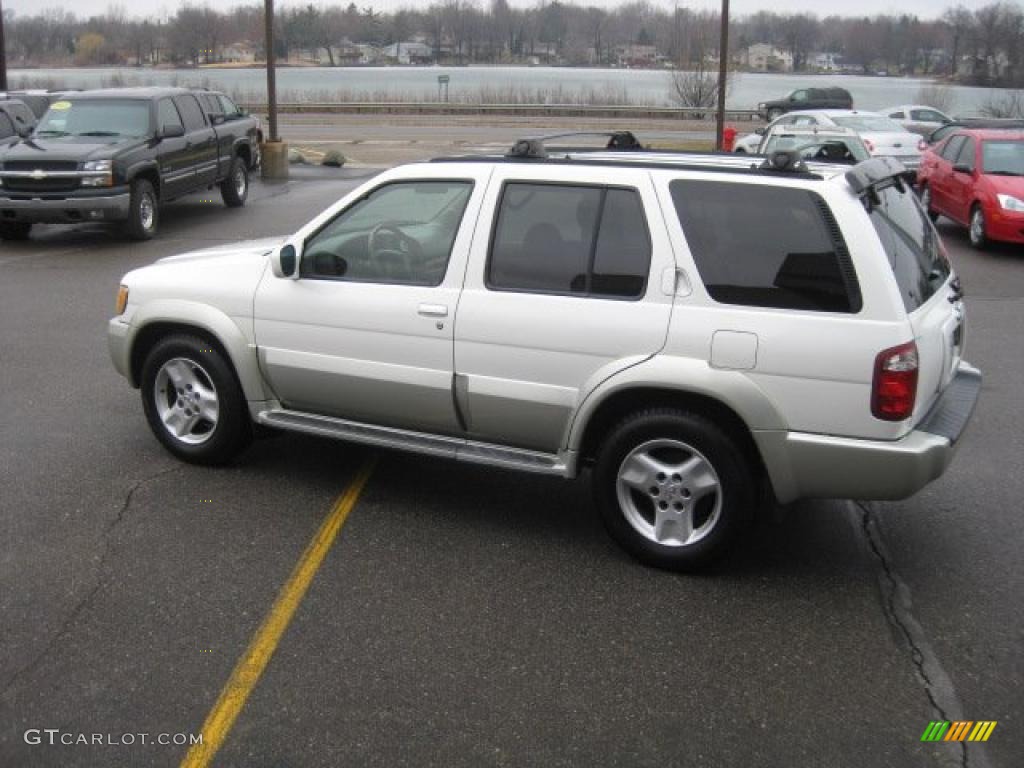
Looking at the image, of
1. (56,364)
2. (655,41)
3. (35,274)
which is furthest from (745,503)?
(655,41)

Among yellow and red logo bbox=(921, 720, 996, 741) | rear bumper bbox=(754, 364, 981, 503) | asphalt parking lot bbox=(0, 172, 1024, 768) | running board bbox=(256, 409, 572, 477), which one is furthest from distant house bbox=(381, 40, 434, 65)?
yellow and red logo bbox=(921, 720, 996, 741)

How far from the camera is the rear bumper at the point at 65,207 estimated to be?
14.1 m

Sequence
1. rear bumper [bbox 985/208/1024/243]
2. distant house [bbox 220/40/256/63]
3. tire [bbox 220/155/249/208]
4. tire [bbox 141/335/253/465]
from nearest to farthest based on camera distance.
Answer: tire [bbox 141/335/253/465]
rear bumper [bbox 985/208/1024/243]
tire [bbox 220/155/249/208]
distant house [bbox 220/40/256/63]

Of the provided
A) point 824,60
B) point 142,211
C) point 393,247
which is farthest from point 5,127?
point 824,60

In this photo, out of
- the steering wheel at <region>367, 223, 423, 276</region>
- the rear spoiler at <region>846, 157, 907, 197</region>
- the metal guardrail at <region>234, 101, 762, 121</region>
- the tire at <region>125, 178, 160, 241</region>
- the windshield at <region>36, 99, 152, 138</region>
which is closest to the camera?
the rear spoiler at <region>846, 157, 907, 197</region>

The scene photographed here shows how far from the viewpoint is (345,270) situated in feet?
18.0

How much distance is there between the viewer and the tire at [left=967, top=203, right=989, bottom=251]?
46.5 ft

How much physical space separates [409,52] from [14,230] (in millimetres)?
104400

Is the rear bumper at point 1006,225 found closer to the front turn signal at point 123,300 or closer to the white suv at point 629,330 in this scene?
the white suv at point 629,330

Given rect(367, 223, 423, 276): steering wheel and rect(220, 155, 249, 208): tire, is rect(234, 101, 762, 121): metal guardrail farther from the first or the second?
rect(367, 223, 423, 276): steering wheel

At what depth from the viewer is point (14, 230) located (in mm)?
15203

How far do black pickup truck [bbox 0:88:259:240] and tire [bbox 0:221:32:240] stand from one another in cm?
1

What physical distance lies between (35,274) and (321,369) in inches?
333

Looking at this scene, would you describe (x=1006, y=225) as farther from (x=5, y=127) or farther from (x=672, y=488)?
(x=5, y=127)
